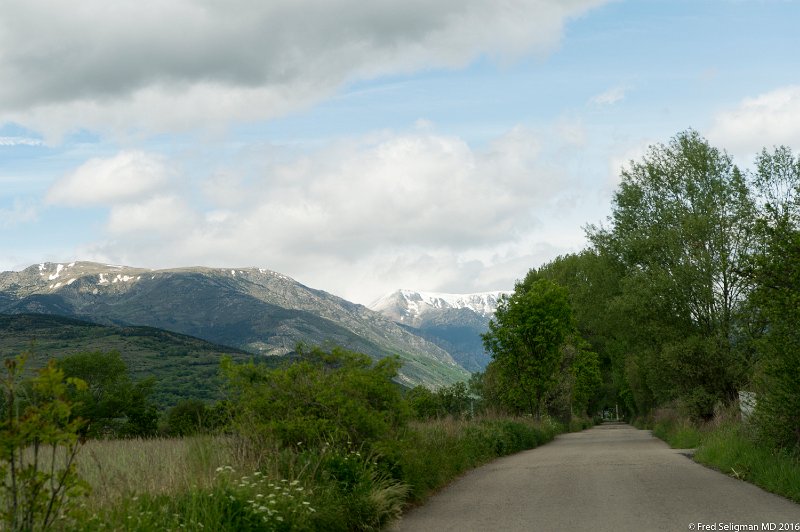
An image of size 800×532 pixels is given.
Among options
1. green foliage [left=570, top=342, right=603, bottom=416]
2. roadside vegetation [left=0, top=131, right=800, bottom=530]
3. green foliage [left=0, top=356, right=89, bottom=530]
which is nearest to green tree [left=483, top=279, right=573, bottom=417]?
roadside vegetation [left=0, top=131, right=800, bottom=530]

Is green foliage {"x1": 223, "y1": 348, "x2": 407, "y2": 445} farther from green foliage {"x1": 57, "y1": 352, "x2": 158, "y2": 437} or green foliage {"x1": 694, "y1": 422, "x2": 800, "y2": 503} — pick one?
green foliage {"x1": 57, "y1": 352, "x2": 158, "y2": 437}

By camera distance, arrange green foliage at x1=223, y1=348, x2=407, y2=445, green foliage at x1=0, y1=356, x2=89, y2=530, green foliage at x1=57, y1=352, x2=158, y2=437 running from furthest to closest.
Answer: green foliage at x1=57, y1=352, x2=158, y2=437 → green foliage at x1=223, y1=348, x2=407, y2=445 → green foliage at x1=0, y1=356, x2=89, y2=530

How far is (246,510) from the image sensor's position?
8.23 meters

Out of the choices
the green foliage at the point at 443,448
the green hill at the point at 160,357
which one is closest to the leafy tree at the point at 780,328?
the green foliage at the point at 443,448

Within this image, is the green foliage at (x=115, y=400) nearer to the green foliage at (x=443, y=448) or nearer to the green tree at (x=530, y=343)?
the green foliage at (x=443, y=448)

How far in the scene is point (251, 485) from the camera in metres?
9.06

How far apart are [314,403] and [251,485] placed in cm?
406

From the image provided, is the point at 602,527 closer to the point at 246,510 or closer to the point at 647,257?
the point at 246,510

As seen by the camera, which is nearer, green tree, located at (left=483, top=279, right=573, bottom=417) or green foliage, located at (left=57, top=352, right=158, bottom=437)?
green tree, located at (left=483, top=279, right=573, bottom=417)

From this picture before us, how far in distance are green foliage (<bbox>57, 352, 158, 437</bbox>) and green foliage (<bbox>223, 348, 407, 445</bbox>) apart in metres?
23.3

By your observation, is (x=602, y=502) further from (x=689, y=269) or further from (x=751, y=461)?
(x=689, y=269)

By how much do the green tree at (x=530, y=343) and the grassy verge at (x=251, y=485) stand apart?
27.6 m

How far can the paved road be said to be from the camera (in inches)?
414

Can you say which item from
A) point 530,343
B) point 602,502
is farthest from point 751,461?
point 530,343
